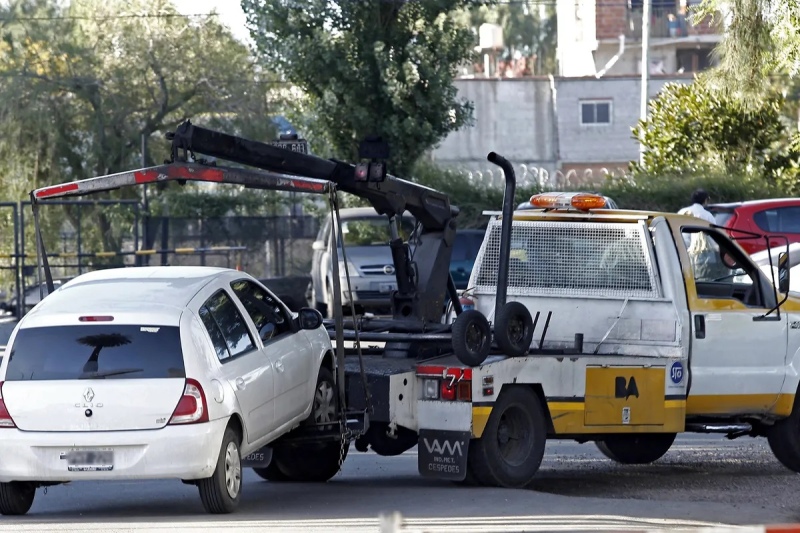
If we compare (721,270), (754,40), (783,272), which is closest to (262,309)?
(721,270)

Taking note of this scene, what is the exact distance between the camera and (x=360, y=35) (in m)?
26.4

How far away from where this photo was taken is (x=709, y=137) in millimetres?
30250

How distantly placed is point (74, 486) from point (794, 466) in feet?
19.0

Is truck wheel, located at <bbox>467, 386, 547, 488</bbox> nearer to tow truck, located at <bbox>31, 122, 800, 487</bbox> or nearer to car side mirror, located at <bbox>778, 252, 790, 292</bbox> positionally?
tow truck, located at <bbox>31, 122, 800, 487</bbox>

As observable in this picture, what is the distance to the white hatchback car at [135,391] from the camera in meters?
8.02

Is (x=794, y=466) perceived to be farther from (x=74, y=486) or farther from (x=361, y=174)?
(x=74, y=486)

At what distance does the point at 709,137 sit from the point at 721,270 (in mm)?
20094

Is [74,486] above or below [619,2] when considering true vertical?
below

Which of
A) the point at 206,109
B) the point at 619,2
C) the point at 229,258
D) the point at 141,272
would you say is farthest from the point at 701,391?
the point at 619,2

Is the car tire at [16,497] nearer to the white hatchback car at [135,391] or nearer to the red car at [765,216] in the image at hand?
the white hatchback car at [135,391]

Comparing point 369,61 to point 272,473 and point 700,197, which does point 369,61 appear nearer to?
point 700,197

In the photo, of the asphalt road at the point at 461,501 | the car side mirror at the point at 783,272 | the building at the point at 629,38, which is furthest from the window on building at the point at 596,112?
the car side mirror at the point at 783,272

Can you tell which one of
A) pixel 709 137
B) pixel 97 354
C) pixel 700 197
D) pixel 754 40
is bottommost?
pixel 97 354

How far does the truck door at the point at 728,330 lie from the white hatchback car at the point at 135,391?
11.3 feet
